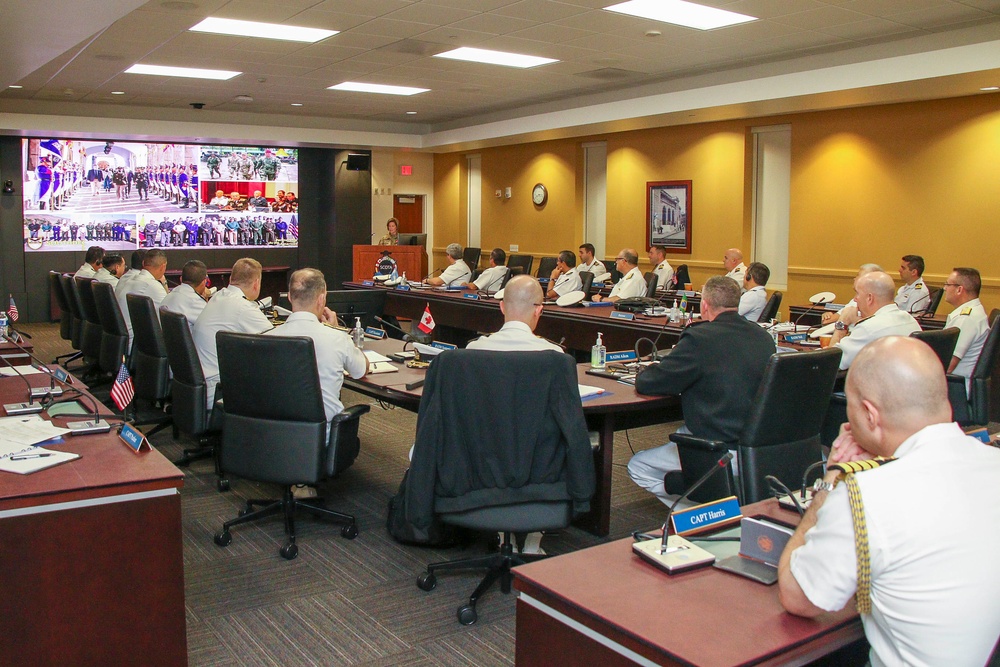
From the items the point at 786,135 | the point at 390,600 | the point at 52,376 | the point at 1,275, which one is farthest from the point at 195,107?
the point at 390,600

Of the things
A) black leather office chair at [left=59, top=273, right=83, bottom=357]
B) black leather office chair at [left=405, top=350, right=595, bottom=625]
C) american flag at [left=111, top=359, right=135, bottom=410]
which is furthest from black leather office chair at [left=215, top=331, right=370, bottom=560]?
black leather office chair at [left=59, top=273, right=83, bottom=357]

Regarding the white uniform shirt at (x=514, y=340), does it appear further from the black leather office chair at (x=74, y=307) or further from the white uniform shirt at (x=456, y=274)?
the white uniform shirt at (x=456, y=274)

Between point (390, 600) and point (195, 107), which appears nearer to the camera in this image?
point (390, 600)

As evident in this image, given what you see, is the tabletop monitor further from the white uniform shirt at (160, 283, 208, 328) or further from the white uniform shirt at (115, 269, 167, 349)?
the white uniform shirt at (115, 269, 167, 349)

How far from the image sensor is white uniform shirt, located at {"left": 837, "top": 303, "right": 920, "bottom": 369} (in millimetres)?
4531

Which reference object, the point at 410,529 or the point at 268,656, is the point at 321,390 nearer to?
the point at 410,529

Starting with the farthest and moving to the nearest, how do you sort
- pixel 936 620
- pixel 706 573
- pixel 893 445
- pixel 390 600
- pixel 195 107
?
pixel 195 107
pixel 390 600
pixel 706 573
pixel 893 445
pixel 936 620

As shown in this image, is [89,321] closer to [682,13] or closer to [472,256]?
[682,13]

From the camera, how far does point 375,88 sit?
1049 cm

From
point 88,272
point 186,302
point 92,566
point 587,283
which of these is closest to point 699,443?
point 92,566

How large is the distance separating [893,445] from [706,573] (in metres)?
0.49

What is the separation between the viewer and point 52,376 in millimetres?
3607

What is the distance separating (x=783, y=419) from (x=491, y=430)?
114 centimetres

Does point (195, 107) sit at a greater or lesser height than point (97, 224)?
greater
